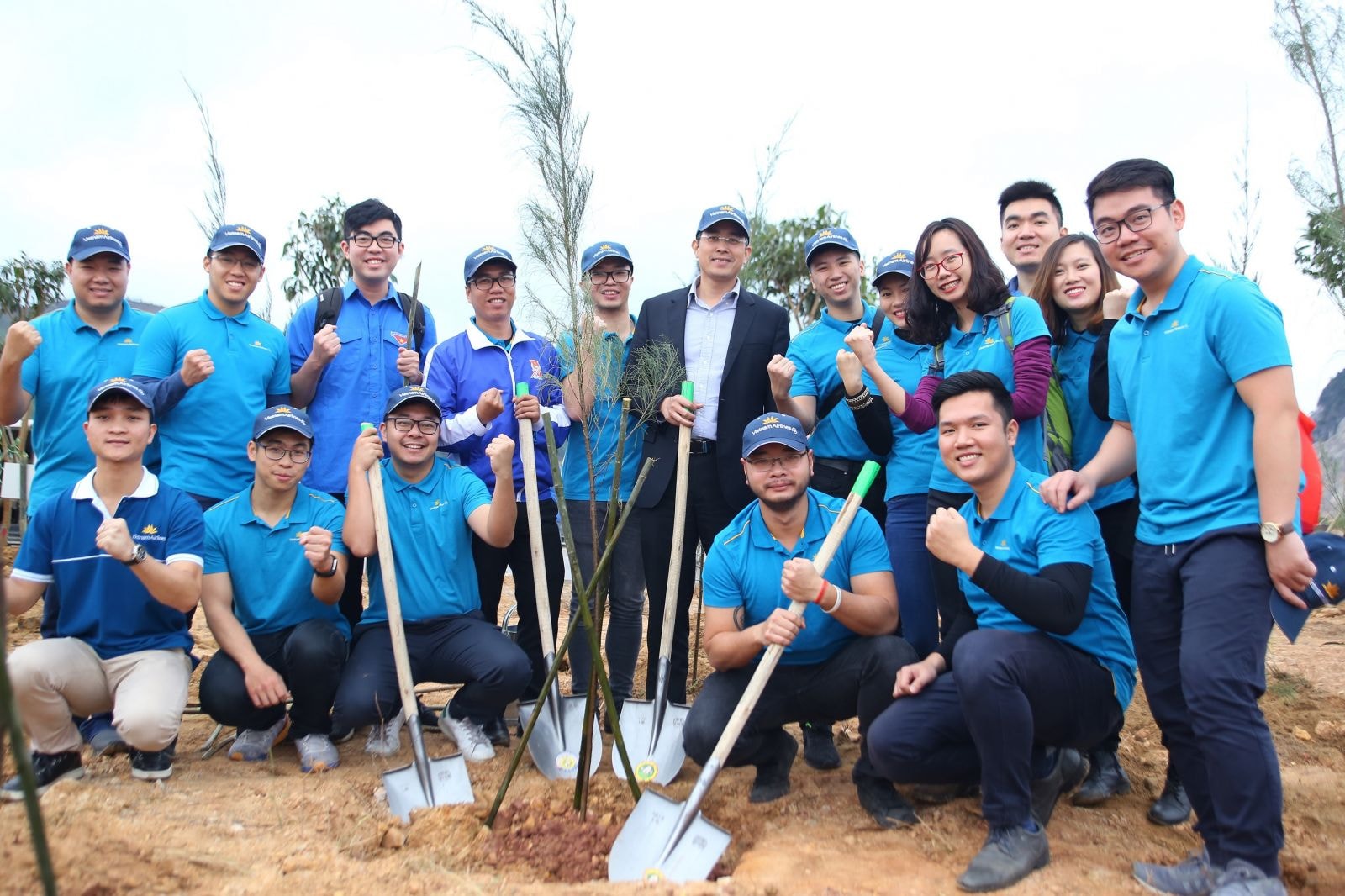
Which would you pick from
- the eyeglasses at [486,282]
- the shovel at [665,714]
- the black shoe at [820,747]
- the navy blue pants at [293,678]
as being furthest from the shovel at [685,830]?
the eyeglasses at [486,282]

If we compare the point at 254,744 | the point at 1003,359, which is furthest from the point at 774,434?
the point at 254,744

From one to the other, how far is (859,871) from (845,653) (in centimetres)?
93

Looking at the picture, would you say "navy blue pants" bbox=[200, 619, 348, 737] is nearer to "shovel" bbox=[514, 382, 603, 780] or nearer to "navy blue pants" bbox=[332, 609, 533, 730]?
"navy blue pants" bbox=[332, 609, 533, 730]

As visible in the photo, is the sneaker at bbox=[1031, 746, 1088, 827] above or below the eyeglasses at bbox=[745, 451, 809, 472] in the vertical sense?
below

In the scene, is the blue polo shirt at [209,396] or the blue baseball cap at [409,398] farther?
the blue polo shirt at [209,396]

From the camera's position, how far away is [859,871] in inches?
126

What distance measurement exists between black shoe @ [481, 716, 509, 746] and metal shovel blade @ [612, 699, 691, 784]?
607mm

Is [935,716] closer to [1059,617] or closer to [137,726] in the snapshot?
[1059,617]

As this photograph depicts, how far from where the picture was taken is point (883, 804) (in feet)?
12.1

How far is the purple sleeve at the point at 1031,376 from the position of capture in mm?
3775

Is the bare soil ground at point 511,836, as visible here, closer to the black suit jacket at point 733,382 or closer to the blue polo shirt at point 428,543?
the blue polo shirt at point 428,543

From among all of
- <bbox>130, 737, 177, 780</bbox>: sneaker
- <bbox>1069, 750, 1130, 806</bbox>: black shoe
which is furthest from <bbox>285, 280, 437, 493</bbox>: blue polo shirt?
<bbox>1069, 750, 1130, 806</bbox>: black shoe

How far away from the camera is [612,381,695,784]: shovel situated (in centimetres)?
427

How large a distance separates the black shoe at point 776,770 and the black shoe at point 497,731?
1.30 metres
